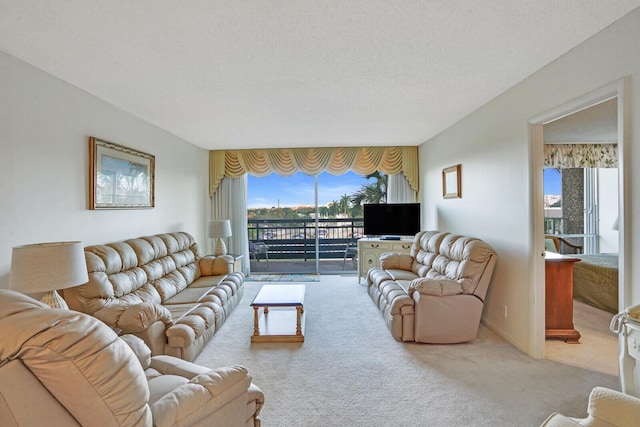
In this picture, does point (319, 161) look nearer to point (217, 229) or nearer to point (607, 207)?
point (217, 229)

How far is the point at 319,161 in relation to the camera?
19.3 feet

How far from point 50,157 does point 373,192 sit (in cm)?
503

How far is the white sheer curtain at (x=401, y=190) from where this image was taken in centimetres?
602

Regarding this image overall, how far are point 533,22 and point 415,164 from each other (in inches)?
159

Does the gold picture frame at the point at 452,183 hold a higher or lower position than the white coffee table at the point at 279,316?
higher

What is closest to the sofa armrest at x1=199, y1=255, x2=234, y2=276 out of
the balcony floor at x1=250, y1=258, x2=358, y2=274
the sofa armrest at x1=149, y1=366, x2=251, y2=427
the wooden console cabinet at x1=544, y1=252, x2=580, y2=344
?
the balcony floor at x1=250, y1=258, x2=358, y2=274

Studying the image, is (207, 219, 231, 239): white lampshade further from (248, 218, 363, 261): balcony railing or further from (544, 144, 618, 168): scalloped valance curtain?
(544, 144, 618, 168): scalloped valance curtain

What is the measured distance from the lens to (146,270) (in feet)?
10.8

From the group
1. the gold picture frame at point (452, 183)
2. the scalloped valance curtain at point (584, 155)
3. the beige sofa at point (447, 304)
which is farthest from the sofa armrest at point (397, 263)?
the scalloped valance curtain at point (584, 155)

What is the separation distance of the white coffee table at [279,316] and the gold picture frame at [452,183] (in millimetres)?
2415

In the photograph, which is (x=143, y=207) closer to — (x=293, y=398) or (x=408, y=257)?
(x=293, y=398)

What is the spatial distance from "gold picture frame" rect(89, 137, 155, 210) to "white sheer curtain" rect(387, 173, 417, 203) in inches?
159

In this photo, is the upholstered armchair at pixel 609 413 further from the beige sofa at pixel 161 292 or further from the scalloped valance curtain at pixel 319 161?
the scalloped valance curtain at pixel 319 161

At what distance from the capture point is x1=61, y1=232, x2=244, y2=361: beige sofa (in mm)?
2354
